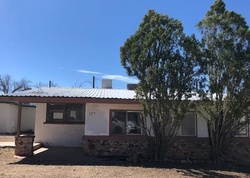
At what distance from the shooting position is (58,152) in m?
16.1

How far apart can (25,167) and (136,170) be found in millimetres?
4064

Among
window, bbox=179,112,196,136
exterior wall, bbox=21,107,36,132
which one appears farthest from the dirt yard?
exterior wall, bbox=21,107,36,132

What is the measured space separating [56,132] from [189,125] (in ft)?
24.8

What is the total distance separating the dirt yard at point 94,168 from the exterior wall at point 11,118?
15915mm

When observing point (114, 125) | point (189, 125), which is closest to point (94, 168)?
point (114, 125)

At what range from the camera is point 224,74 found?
1386 centimetres

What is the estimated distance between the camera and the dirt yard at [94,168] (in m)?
11.1

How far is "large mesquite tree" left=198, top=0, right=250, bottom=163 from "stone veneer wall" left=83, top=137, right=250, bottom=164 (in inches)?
53.2

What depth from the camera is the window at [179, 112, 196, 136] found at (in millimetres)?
16188

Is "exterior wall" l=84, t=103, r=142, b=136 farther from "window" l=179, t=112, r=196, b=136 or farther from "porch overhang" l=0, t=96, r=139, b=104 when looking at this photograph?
"window" l=179, t=112, r=196, b=136

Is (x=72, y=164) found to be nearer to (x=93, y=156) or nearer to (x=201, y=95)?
(x=93, y=156)

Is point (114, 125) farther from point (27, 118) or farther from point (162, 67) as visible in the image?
point (27, 118)

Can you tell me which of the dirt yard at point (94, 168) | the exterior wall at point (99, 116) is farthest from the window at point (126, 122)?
the dirt yard at point (94, 168)

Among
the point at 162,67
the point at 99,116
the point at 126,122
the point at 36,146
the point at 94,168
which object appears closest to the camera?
the point at 94,168
